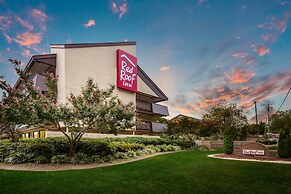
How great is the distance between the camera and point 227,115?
119 ft

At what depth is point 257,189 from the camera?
638 centimetres

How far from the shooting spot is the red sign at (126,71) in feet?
79.2

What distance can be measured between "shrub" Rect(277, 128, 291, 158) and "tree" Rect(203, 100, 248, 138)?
72.3 ft

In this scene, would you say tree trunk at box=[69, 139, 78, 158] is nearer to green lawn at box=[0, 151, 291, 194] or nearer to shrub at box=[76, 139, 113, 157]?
shrub at box=[76, 139, 113, 157]

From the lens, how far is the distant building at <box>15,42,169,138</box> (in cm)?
1912

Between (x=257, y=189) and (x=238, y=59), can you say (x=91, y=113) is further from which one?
(x=238, y=59)

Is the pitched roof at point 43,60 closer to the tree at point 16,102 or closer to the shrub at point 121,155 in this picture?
the tree at point 16,102

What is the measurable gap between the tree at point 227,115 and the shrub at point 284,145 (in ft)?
72.3

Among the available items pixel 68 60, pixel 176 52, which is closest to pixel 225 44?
pixel 176 52

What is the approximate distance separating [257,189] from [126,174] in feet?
14.3

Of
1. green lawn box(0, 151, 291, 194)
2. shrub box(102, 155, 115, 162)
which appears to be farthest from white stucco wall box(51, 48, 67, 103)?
green lawn box(0, 151, 291, 194)

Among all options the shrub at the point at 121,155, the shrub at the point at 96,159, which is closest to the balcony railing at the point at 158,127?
the shrub at the point at 121,155

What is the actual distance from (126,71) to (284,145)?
16.8 m

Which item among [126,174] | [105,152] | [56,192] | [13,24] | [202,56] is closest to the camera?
[56,192]
